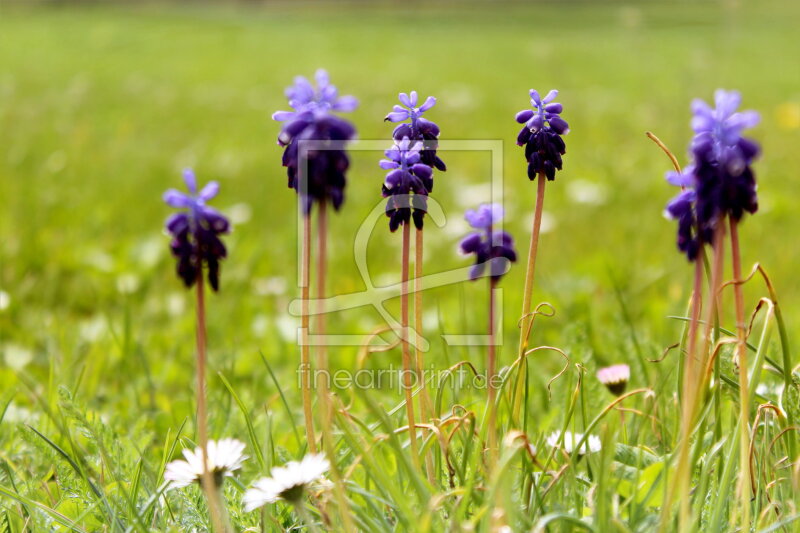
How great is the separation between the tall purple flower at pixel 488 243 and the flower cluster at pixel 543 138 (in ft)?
0.61

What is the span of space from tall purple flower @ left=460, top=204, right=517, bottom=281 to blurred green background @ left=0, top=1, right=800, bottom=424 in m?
0.28

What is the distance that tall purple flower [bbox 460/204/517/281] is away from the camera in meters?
1.85

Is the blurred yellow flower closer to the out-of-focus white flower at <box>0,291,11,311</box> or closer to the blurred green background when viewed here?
the blurred green background

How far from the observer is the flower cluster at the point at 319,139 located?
48.1 inches

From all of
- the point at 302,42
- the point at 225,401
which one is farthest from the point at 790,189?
the point at 302,42

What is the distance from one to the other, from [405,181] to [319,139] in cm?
39

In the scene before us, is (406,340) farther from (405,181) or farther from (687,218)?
(687,218)

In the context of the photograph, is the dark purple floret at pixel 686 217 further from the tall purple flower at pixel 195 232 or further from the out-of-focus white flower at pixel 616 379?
the out-of-focus white flower at pixel 616 379

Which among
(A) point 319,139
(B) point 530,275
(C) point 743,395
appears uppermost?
(A) point 319,139

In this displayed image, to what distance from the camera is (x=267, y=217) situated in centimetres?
523

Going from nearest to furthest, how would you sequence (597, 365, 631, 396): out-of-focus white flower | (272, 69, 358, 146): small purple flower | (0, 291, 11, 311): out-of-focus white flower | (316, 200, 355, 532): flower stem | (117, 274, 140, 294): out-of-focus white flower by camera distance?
(316, 200, 355, 532): flower stem < (272, 69, 358, 146): small purple flower < (597, 365, 631, 396): out-of-focus white flower < (0, 291, 11, 311): out-of-focus white flower < (117, 274, 140, 294): out-of-focus white flower

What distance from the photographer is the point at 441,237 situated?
16.5ft

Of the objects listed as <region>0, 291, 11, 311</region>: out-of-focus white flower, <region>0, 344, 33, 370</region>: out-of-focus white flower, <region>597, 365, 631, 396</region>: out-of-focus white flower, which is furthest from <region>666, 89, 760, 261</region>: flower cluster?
<region>0, 291, 11, 311</region>: out-of-focus white flower

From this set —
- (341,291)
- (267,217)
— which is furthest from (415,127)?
(267,217)
